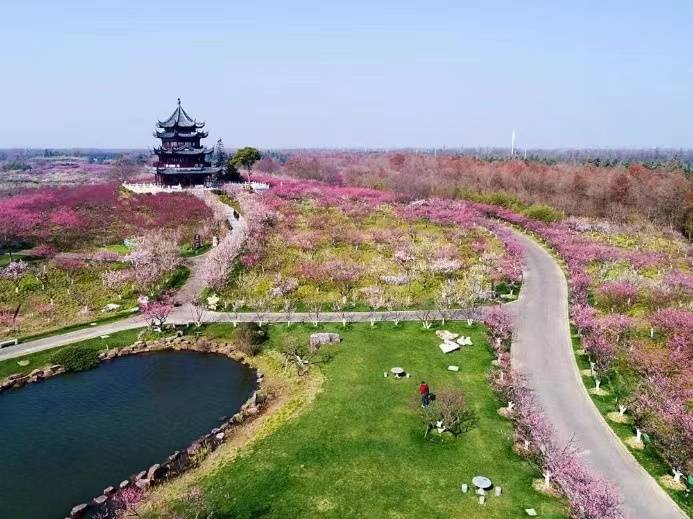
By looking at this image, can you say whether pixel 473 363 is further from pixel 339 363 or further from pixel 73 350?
pixel 73 350

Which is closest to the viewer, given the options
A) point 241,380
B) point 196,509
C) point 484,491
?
point 196,509

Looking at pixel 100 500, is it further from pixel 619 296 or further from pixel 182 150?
pixel 182 150

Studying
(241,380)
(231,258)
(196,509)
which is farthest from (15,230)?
(196,509)

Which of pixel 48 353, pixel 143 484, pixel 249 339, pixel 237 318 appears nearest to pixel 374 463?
pixel 143 484

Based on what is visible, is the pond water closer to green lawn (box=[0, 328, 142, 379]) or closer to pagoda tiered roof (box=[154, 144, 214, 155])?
green lawn (box=[0, 328, 142, 379])

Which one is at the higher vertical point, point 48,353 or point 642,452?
point 48,353

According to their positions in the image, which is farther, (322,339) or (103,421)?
(322,339)
